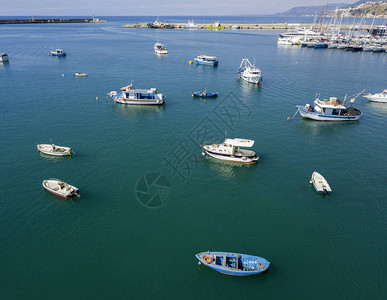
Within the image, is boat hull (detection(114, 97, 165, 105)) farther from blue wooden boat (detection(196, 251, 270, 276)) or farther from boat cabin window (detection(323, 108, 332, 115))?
blue wooden boat (detection(196, 251, 270, 276))

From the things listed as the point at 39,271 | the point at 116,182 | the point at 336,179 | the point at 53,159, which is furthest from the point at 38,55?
the point at 336,179

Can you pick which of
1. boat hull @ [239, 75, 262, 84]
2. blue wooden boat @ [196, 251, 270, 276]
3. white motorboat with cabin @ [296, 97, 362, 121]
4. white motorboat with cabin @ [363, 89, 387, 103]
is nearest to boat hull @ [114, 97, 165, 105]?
boat hull @ [239, 75, 262, 84]

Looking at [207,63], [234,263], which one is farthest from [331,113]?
[207,63]

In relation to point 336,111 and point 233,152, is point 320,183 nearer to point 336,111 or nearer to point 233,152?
point 233,152

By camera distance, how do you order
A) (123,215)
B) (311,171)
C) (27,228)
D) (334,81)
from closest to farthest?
(27,228) < (123,215) < (311,171) < (334,81)

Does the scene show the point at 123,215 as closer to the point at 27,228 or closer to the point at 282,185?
the point at 27,228
